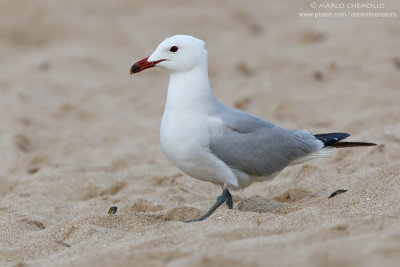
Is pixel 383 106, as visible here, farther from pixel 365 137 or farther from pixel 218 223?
pixel 218 223

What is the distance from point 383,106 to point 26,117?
3872mm

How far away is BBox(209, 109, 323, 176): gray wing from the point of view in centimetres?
388

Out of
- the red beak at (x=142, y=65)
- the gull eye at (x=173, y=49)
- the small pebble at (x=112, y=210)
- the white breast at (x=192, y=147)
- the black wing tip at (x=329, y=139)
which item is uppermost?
the gull eye at (x=173, y=49)

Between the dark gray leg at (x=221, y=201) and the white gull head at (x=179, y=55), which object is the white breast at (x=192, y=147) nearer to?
the dark gray leg at (x=221, y=201)

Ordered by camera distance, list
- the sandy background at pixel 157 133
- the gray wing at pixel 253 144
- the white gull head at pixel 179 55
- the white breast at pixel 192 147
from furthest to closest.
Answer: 1. the white gull head at pixel 179 55
2. the gray wing at pixel 253 144
3. the white breast at pixel 192 147
4. the sandy background at pixel 157 133

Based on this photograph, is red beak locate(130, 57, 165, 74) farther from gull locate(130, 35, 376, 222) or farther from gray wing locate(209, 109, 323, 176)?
gray wing locate(209, 109, 323, 176)

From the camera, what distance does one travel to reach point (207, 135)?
3795 mm

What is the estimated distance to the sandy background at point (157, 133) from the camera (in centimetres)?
290

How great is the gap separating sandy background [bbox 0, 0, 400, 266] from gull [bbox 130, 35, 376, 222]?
280mm

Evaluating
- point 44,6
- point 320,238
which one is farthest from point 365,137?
point 44,6

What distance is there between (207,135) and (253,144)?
38 centimetres

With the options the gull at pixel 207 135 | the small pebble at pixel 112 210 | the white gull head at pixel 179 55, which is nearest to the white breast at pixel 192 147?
the gull at pixel 207 135

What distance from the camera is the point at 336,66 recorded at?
26.2ft

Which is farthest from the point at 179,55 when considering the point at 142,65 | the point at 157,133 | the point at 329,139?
the point at 157,133
